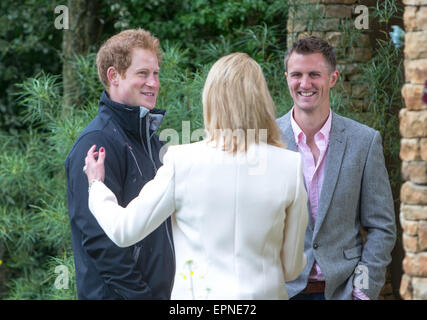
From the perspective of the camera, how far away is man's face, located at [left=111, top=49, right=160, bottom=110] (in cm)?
311

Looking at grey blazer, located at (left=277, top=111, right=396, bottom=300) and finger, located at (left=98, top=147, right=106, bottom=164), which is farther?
grey blazer, located at (left=277, top=111, right=396, bottom=300)

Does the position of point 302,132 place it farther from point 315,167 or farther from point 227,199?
point 227,199

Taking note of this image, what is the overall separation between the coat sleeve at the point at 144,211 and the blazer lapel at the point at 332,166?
3.11 feet

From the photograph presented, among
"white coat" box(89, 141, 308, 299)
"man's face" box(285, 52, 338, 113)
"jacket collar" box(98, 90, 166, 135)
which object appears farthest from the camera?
"man's face" box(285, 52, 338, 113)

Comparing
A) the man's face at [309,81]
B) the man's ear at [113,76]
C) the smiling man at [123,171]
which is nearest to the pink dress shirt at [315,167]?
the man's face at [309,81]

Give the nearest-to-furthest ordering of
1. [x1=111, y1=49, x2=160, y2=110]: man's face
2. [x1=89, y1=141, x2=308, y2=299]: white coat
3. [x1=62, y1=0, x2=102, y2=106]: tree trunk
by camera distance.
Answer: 1. [x1=89, y1=141, x2=308, y2=299]: white coat
2. [x1=111, y1=49, x2=160, y2=110]: man's face
3. [x1=62, y1=0, x2=102, y2=106]: tree trunk

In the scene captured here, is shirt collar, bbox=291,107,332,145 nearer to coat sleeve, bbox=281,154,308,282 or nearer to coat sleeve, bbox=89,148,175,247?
coat sleeve, bbox=281,154,308,282

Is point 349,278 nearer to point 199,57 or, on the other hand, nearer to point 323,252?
point 323,252

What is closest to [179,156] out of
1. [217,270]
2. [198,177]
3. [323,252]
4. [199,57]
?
[198,177]

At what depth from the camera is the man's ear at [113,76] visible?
3.13m

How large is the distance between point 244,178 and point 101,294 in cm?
91

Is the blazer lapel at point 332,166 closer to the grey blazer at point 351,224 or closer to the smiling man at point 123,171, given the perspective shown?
the grey blazer at point 351,224

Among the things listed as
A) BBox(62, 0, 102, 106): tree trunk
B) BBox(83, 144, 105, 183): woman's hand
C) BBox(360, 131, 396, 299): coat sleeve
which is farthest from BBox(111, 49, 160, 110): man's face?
BBox(62, 0, 102, 106): tree trunk

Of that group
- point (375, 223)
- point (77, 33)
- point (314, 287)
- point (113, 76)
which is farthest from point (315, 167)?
point (77, 33)
